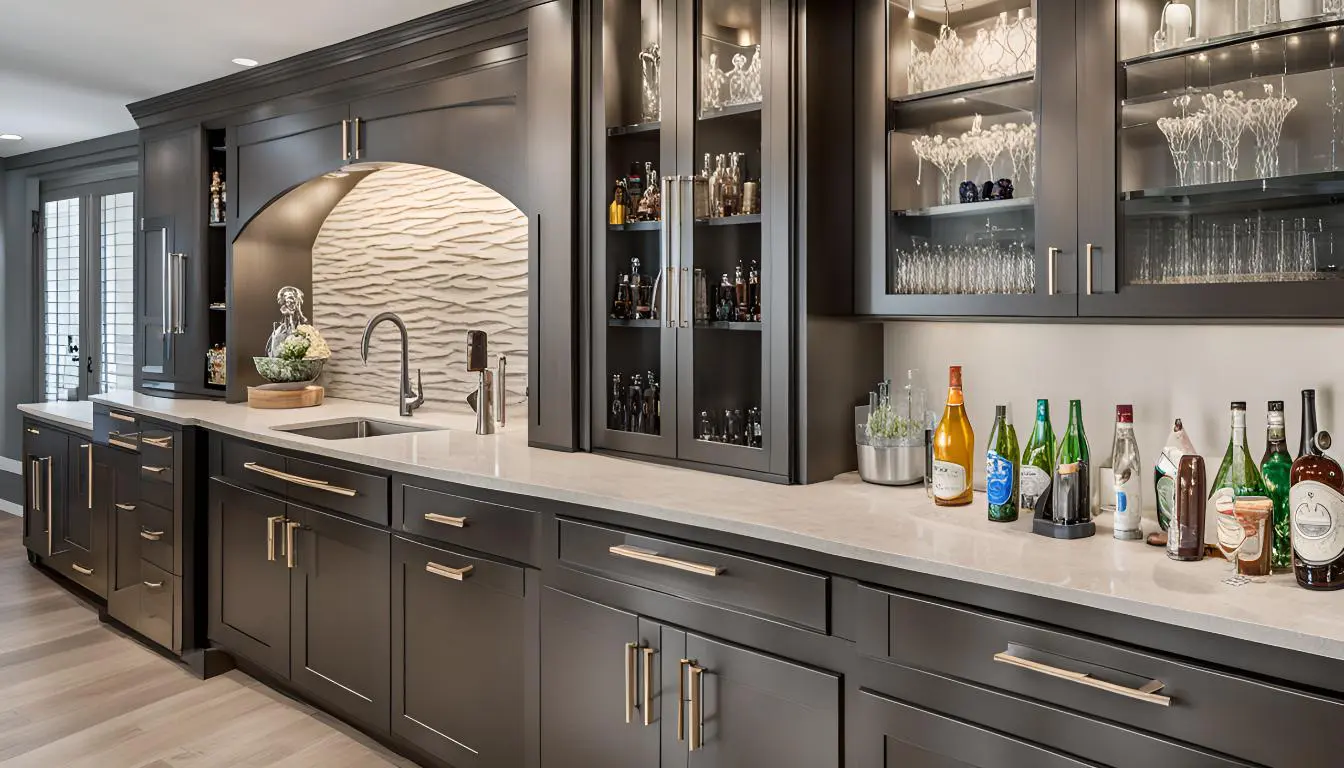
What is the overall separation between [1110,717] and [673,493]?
3.57 ft

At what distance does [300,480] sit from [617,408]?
118 centimetres

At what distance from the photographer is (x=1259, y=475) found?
1794 mm

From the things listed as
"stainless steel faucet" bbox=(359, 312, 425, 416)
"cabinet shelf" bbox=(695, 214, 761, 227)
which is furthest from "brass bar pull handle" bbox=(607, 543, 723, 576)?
"stainless steel faucet" bbox=(359, 312, 425, 416)

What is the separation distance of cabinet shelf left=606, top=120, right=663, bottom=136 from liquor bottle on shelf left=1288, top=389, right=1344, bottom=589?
1805 millimetres

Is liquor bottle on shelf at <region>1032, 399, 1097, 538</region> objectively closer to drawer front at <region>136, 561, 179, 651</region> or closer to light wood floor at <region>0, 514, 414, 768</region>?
light wood floor at <region>0, 514, 414, 768</region>

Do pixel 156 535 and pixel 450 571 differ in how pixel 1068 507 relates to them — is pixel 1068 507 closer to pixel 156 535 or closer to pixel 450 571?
pixel 450 571

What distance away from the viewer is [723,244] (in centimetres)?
259

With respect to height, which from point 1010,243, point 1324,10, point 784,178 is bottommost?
point 1010,243

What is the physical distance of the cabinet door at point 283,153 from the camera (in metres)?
3.82

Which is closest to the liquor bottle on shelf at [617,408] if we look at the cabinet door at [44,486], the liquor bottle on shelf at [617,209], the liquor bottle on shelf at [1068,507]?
the liquor bottle on shelf at [617,209]

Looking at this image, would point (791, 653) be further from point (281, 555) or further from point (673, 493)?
point (281, 555)

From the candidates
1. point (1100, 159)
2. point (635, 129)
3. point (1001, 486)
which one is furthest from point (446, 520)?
point (1100, 159)

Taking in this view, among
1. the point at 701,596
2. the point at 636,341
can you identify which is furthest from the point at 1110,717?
the point at 636,341

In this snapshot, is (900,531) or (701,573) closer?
(900,531)
